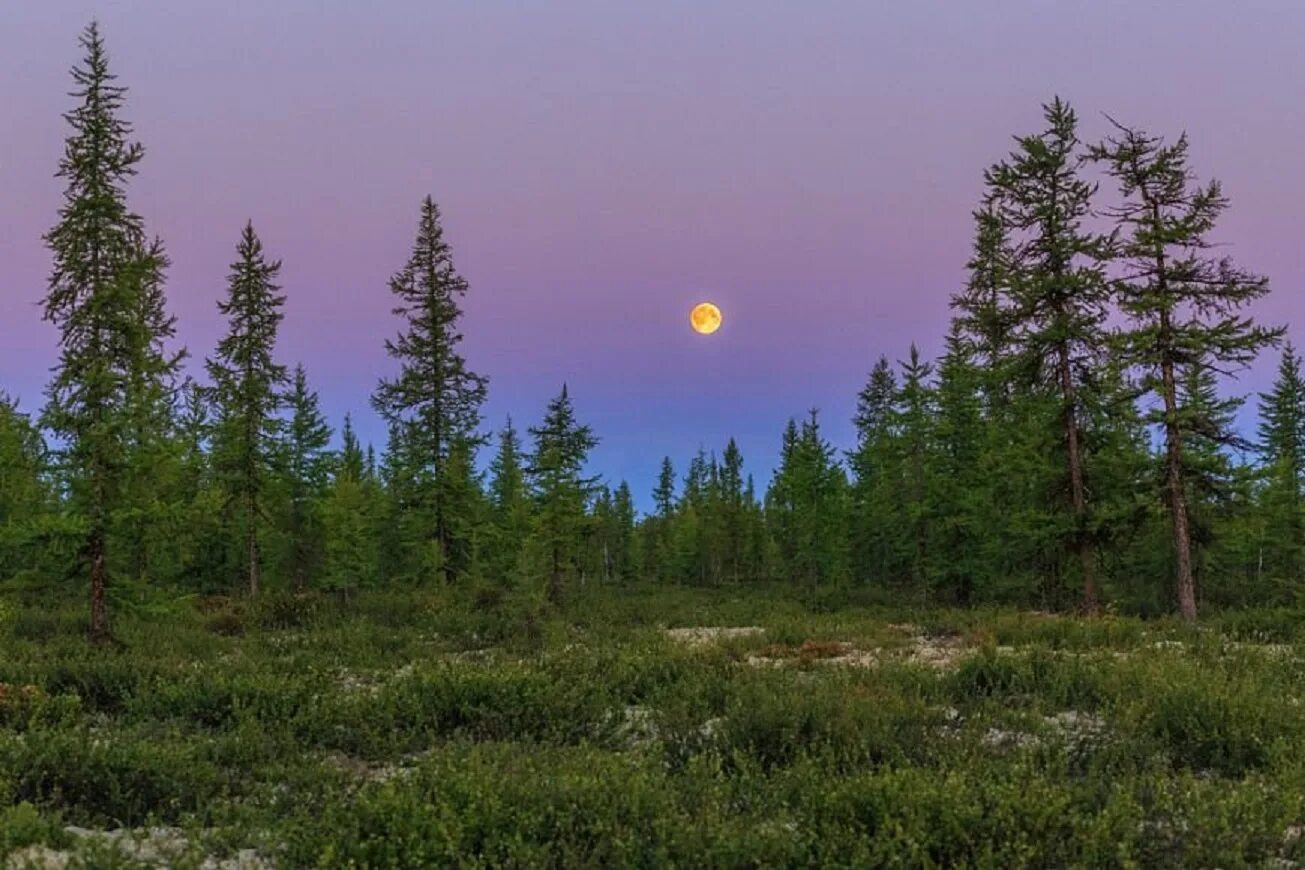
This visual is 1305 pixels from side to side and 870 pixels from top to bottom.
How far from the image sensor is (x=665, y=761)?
7422 mm

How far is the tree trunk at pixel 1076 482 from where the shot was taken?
22.5 metres

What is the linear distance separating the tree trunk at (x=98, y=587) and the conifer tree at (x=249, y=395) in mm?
13693

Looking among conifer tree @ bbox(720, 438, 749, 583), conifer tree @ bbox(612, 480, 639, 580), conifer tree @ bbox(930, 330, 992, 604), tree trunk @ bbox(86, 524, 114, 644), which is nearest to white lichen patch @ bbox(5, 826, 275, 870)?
tree trunk @ bbox(86, 524, 114, 644)

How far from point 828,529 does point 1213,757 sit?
36843 mm

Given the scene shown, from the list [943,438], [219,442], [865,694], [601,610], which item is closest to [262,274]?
[219,442]

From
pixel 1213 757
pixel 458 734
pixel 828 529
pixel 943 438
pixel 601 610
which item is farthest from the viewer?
pixel 828 529

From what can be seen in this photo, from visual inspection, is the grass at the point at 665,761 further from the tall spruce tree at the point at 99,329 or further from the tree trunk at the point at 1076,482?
the tree trunk at the point at 1076,482

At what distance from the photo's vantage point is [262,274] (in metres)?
31.2

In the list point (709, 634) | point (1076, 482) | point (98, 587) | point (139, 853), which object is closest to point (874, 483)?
point (1076, 482)

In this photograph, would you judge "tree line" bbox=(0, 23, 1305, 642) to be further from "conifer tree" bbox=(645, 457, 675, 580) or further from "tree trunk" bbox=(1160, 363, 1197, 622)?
"conifer tree" bbox=(645, 457, 675, 580)

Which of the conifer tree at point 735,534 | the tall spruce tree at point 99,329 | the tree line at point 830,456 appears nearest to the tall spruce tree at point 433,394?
the tree line at point 830,456

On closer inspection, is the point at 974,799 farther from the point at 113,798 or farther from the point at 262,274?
the point at 262,274

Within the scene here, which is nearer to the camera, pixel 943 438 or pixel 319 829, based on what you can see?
pixel 319 829

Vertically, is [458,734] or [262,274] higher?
[262,274]
